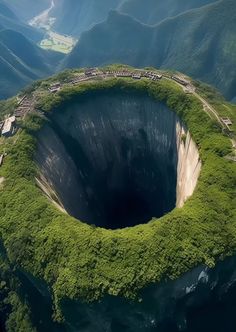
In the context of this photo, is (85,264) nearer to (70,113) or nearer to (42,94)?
(70,113)

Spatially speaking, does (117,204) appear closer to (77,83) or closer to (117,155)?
(117,155)

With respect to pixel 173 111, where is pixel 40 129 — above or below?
above

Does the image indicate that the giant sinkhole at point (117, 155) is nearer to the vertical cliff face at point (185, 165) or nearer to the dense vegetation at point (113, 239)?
the vertical cliff face at point (185, 165)

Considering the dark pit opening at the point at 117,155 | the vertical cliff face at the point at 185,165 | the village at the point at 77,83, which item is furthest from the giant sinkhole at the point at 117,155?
the village at the point at 77,83

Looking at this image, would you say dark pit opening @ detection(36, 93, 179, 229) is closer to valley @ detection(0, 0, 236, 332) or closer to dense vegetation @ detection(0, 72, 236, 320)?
valley @ detection(0, 0, 236, 332)

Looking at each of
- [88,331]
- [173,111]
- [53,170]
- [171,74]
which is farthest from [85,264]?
[171,74]

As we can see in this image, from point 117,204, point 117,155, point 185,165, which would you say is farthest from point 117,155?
point 185,165

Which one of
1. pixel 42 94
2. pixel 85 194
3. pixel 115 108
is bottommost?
pixel 85 194
